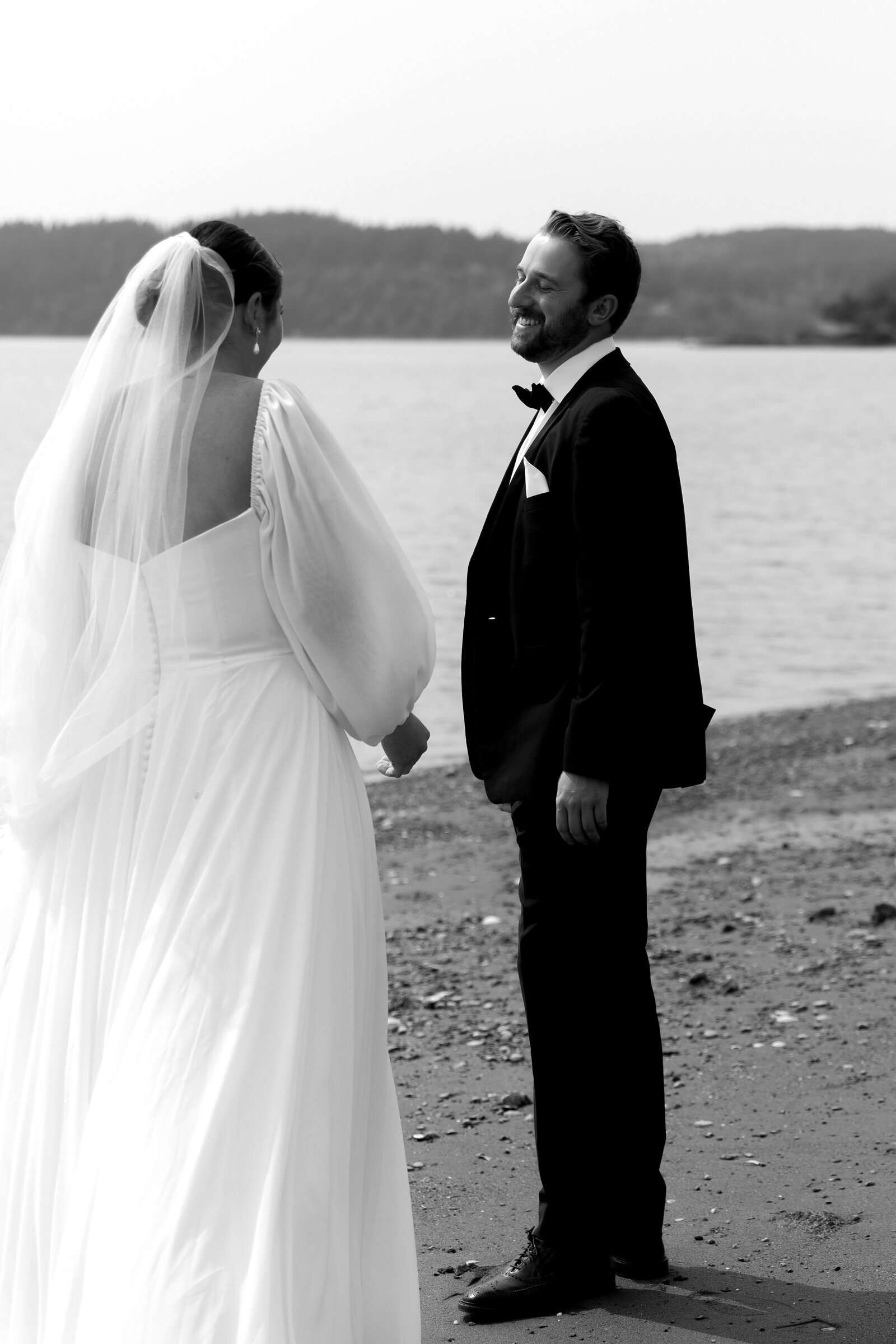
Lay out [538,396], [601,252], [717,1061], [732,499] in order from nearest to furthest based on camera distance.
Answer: [601,252] < [538,396] < [717,1061] < [732,499]

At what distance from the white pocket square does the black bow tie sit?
19cm

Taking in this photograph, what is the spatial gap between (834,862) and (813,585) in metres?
15.0

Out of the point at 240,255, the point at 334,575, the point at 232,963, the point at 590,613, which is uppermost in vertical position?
the point at 240,255

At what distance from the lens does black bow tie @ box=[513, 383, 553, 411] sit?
11.0ft

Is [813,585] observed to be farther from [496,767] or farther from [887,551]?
[496,767]

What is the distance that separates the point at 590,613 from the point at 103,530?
0.97 m

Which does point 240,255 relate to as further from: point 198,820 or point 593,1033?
point 593,1033

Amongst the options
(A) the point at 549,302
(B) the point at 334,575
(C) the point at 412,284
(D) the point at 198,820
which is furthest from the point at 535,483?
(C) the point at 412,284

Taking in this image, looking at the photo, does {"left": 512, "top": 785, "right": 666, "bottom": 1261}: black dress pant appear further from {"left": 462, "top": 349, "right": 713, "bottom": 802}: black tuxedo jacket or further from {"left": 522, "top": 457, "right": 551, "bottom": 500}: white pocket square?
{"left": 522, "top": 457, "right": 551, "bottom": 500}: white pocket square

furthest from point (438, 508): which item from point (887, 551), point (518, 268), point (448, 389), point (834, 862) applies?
point (448, 389)

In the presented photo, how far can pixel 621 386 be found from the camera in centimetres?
321

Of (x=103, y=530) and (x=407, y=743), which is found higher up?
(x=103, y=530)

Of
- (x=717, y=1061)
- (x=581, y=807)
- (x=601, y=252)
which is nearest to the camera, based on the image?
(x=581, y=807)

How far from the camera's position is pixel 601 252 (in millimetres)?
3270
